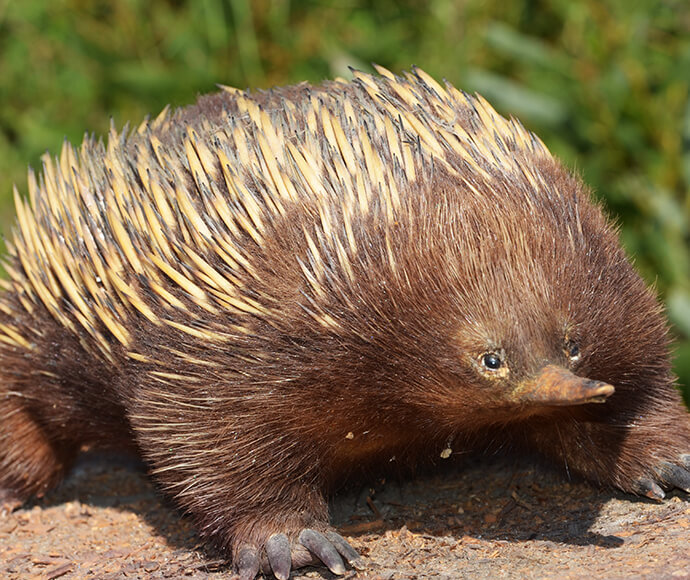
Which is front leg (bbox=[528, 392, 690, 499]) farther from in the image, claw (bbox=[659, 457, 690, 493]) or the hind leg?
the hind leg

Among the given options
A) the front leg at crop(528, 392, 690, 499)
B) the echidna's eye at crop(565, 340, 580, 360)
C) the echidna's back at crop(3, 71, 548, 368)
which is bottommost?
the front leg at crop(528, 392, 690, 499)

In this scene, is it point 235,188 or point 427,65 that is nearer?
point 235,188

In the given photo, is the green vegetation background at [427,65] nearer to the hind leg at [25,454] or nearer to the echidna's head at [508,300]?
the hind leg at [25,454]

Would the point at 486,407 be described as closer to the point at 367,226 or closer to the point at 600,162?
the point at 367,226

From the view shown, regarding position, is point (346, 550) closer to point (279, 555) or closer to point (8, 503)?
point (279, 555)

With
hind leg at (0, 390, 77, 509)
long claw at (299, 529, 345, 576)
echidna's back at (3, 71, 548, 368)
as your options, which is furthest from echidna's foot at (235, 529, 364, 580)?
hind leg at (0, 390, 77, 509)

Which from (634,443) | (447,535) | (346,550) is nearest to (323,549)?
(346,550)
